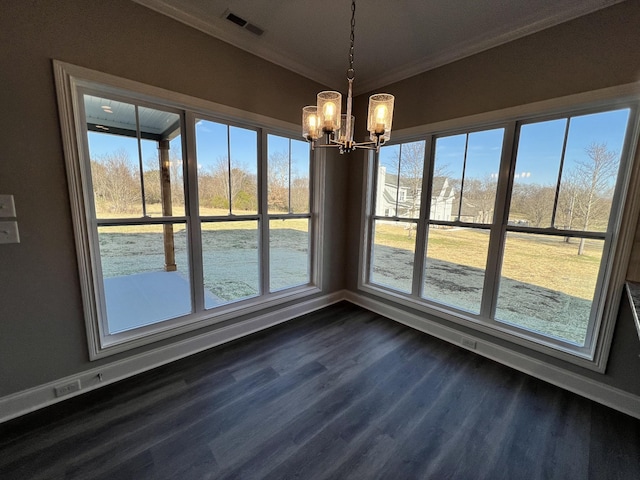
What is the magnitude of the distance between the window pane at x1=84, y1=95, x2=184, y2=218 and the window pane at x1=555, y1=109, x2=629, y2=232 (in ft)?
10.9

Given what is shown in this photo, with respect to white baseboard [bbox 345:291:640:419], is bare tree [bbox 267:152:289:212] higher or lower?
higher

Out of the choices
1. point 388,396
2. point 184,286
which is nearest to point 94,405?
point 184,286

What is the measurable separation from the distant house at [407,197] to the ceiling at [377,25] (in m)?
1.19

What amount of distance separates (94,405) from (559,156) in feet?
13.5

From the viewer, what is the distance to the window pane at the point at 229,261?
2.60 metres

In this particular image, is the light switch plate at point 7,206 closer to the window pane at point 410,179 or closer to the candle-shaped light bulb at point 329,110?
the candle-shaped light bulb at point 329,110

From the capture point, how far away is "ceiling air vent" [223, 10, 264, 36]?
209 centimetres

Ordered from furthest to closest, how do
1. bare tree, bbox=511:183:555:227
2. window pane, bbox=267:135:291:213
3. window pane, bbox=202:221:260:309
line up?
window pane, bbox=267:135:291:213
window pane, bbox=202:221:260:309
bare tree, bbox=511:183:555:227

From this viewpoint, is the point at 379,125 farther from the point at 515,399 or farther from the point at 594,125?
the point at 515,399

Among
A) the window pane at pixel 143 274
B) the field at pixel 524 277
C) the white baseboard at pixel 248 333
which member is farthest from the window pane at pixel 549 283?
A: the window pane at pixel 143 274

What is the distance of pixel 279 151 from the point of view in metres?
2.98

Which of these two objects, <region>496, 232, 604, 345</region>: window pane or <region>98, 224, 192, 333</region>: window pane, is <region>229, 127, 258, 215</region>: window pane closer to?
<region>98, 224, 192, 333</region>: window pane

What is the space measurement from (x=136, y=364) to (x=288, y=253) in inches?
72.9

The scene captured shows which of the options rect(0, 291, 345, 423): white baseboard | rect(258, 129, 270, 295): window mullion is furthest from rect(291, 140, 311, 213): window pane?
rect(0, 291, 345, 423): white baseboard
